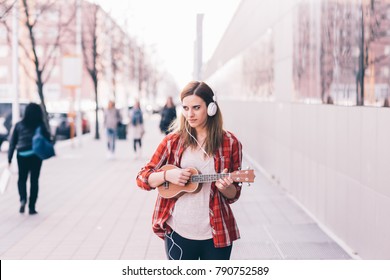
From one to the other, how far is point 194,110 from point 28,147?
7.24 meters

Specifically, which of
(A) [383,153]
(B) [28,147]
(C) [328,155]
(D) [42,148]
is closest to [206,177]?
(A) [383,153]

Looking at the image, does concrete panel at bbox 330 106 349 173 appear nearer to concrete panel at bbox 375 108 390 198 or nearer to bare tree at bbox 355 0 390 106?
bare tree at bbox 355 0 390 106

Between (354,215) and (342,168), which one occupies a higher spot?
(342,168)

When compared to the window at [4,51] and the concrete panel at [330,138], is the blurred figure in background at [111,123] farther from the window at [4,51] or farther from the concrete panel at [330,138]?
the window at [4,51]

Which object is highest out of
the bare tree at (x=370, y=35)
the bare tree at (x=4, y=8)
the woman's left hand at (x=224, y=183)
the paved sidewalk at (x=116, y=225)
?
the bare tree at (x=4, y=8)

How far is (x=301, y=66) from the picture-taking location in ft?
41.1

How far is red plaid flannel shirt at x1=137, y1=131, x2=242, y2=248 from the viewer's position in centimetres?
423

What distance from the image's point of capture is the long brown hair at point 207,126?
426 centimetres

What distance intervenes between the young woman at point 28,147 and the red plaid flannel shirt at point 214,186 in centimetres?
705

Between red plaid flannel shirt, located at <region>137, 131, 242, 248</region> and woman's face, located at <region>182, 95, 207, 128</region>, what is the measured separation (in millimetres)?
148

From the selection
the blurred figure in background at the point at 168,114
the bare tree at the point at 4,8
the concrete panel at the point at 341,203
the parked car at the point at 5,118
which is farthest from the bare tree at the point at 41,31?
the concrete panel at the point at 341,203

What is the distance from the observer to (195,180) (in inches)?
164

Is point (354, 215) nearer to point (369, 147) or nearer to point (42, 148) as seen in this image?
point (369, 147)
